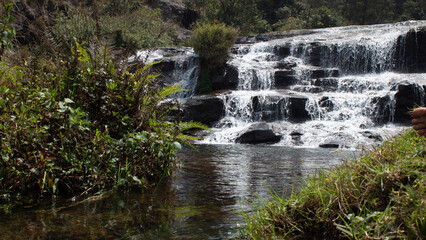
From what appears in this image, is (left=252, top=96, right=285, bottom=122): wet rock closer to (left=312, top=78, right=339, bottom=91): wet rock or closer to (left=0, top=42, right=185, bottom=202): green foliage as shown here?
(left=312, top=78, right=339, bottom=91): wet rock

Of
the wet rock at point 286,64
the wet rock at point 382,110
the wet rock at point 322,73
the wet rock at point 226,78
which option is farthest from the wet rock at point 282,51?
the wet rock at point 382,110

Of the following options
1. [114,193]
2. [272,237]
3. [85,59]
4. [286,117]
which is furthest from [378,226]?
[286,117]

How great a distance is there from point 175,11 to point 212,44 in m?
16.4

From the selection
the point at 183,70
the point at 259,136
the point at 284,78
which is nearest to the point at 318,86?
the point at 284,78

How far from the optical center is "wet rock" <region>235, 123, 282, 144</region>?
12.0 metres

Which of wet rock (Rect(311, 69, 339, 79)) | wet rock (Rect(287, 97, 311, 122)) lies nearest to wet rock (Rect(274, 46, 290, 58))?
wet rock (Rect(311, 69, 339, 79))

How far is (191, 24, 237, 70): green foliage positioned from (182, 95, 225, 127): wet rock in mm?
3798

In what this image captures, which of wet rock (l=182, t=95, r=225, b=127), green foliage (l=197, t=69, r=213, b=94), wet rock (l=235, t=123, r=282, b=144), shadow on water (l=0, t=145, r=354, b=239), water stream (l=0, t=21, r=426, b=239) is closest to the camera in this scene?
shadow on water (l=0, t=145, r=354, b=239)

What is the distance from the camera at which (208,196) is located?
3.56 metres

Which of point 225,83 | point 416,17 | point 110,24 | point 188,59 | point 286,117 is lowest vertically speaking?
point 286,117

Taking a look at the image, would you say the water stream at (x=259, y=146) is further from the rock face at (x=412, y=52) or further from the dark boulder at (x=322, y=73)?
the rock face at (x=412, y=52)

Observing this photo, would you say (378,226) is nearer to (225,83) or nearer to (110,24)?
(225,83)

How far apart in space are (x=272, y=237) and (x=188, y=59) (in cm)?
1688

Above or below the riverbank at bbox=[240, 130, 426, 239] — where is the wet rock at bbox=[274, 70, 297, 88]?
above
